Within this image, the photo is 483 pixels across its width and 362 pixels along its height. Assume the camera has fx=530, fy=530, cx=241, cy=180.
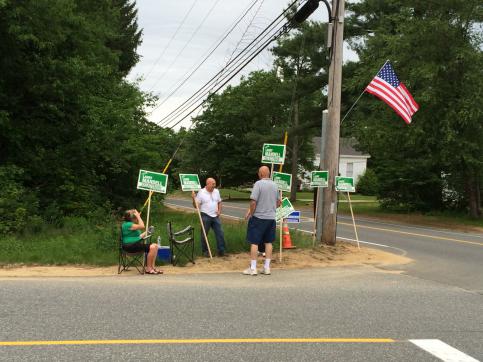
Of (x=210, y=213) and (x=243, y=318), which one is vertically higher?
(x=210, y=213)

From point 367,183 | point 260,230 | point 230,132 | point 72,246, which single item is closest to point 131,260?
point 72,246

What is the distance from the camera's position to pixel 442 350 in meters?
5.43

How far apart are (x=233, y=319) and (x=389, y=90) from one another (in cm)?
986

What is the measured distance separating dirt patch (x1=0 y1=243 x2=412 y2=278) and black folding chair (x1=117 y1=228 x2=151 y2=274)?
0.47 feet

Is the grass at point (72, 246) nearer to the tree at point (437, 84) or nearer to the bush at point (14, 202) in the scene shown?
the bush at point (14, 202)

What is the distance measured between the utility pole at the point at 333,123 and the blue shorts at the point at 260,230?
13.8ft

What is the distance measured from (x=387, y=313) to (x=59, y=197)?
1374 cm

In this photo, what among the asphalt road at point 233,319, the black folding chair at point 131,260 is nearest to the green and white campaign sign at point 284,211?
the asphalt road at point 233,319

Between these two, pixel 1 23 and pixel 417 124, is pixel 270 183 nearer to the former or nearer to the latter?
pixel 1 23

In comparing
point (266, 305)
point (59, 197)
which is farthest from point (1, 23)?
point (266, 305)

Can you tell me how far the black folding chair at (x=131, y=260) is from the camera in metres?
9.79

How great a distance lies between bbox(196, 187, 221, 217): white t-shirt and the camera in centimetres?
1154

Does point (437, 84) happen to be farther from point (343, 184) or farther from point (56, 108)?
point (56, 108)

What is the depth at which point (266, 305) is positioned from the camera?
7.29 m
